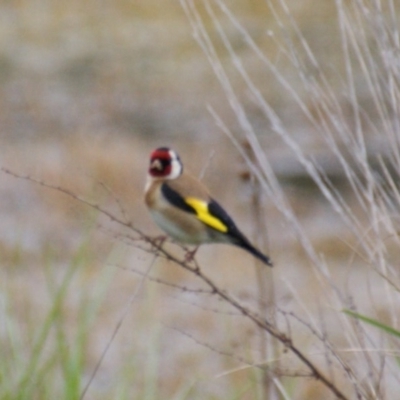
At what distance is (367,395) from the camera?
2.27 meters

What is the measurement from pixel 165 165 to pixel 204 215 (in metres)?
0.29

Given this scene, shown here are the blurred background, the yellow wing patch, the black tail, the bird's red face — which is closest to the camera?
the black tail

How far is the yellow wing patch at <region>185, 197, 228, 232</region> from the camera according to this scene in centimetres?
329

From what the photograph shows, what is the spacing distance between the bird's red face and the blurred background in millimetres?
3781

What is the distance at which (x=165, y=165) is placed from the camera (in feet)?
11.6

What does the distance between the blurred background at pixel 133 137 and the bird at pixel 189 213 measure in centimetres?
390

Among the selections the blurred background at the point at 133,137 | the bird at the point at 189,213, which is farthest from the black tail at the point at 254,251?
the blurred background at the point at 133,137

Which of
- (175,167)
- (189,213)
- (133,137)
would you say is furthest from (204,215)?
(133,137)

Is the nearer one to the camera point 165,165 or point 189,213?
point 189,213

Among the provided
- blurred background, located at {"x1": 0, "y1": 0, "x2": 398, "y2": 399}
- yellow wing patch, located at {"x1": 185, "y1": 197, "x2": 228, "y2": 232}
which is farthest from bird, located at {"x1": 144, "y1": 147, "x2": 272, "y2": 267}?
blurred background, located at {"x1": 0, "y1": 0, "x2": 398, "y2": 399}

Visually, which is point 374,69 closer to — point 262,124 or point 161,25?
point 262,124

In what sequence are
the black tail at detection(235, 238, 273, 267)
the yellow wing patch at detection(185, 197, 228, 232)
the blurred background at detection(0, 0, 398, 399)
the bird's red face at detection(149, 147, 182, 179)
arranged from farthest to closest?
the blurred background at detection(0, 0, 398, 399)
the bird's red face at detection(149, 147, 182, 179)
the yellow wing patch at detection(185, 197, 228, 232)
the black tail at detection(235, 238, 273, 267)

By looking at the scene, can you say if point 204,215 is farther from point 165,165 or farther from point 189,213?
point 165,165

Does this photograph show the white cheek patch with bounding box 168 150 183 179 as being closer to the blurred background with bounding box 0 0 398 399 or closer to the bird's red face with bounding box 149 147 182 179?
the bird's red face with bounding box 149 147 182 179
